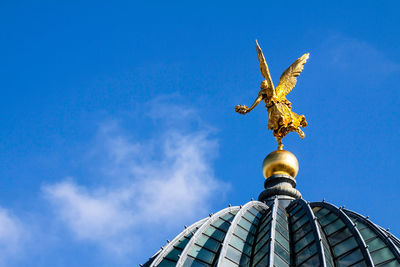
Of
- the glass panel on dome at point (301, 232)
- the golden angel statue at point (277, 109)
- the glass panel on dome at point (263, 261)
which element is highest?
the golden angel statue at point (277, 109)

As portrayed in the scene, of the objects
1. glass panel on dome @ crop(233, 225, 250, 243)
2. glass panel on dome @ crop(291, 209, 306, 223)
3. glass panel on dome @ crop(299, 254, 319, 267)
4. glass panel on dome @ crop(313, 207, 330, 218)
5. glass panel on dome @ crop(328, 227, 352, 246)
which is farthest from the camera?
glass panel on dome @ crop(313, 207, 330, 218)

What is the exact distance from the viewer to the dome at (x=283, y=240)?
33.2 m

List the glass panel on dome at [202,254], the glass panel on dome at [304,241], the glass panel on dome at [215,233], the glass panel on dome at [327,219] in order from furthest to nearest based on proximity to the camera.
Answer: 1. the glass panel on dome at [327,219]
2. the glass panel on dome at [215,233]
3. the glass panel on dome at [304,241]
4. the glass panel on dome at [202,254]

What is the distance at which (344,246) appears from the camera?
34.8 metres

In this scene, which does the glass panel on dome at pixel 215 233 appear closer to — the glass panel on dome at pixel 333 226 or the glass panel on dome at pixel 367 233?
the glass panel on dome at pixel 333 226

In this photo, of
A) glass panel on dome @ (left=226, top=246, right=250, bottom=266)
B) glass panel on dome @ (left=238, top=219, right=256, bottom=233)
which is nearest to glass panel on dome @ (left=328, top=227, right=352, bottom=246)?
glass panel on dome @ (left=238, top=219, right=256, bottom=233)

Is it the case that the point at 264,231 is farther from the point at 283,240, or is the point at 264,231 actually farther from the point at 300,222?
the point at 300,222

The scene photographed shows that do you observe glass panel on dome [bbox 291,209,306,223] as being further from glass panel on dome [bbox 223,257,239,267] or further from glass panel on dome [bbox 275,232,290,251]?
glass panel on dome [bbox 223,257,239,267]

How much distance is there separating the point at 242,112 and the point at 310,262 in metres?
15.0

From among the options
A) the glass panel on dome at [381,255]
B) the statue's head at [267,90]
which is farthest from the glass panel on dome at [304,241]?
the statue's head at [267,90]

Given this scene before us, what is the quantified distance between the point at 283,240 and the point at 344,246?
279 centimetres

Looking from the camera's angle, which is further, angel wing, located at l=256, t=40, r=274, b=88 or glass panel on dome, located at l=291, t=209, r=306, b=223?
angel wing, located at l=256, t=40, r=274, b=88

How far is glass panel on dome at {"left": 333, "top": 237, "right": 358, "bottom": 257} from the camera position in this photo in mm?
34219

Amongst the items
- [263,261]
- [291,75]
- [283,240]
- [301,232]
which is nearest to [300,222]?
[301,232]
